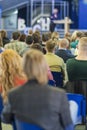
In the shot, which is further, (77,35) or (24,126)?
(77,35)

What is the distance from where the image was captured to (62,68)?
665 centimetres

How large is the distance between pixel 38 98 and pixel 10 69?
1.06 meters

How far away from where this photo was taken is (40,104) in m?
3.26

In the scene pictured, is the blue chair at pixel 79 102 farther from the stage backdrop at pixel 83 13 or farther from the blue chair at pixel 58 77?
the stage backdrop at pixel 83 13

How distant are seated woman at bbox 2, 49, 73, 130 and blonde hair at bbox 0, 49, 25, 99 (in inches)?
35.4

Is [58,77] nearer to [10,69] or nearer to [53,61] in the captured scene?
[53,61]

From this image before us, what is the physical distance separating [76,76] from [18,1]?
1997 centimetres

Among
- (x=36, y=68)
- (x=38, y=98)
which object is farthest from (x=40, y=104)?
(x=36, y=68)

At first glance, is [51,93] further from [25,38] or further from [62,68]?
[25,38]

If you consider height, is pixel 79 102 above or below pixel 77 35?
below

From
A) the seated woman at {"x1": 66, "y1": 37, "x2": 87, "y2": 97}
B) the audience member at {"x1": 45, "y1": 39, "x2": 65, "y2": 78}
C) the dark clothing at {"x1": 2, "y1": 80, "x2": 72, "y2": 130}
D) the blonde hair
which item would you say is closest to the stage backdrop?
the audience member at {"x1": 45, "y1": 39, "x2": 65, "y2": 78}

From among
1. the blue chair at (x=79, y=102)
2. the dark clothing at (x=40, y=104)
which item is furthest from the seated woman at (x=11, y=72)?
the dark clothing at (x=40, y=104)

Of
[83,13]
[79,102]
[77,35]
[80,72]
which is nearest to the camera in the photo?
[79,102]

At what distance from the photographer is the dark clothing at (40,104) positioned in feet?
10.7
